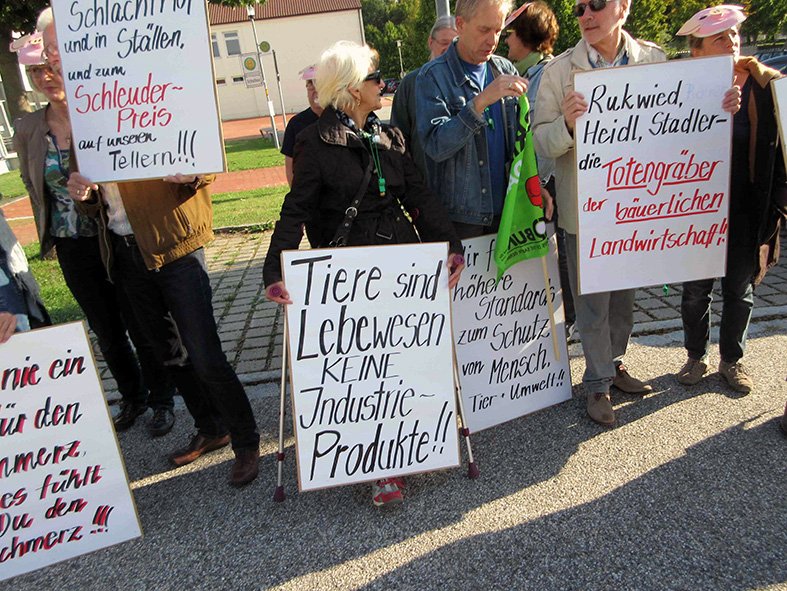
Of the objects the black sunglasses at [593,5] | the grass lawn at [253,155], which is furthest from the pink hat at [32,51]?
the grass lawn at [253,155]

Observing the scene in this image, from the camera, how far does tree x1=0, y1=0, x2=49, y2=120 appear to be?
7344 millimetres

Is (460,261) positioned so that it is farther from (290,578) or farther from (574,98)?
(290,578)

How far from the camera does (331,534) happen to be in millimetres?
2605

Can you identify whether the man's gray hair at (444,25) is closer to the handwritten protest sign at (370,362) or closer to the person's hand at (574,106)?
the person's hand at (574,106)

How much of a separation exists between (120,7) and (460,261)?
1.75 m

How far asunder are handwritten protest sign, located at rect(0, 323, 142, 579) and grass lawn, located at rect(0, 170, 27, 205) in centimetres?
1193

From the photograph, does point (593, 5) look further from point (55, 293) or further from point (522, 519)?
point (55, 293)

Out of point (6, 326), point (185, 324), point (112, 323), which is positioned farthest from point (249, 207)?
point (6, 326)

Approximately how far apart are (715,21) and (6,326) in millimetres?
3600

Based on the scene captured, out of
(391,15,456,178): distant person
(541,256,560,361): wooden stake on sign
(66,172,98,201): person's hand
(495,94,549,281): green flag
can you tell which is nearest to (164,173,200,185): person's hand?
(66,172,98,201): person's hand

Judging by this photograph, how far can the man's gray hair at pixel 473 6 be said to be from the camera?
8.53 ft

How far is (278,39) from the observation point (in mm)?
44969

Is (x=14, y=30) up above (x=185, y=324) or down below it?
above

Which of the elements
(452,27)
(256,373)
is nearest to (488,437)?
(256,373)
